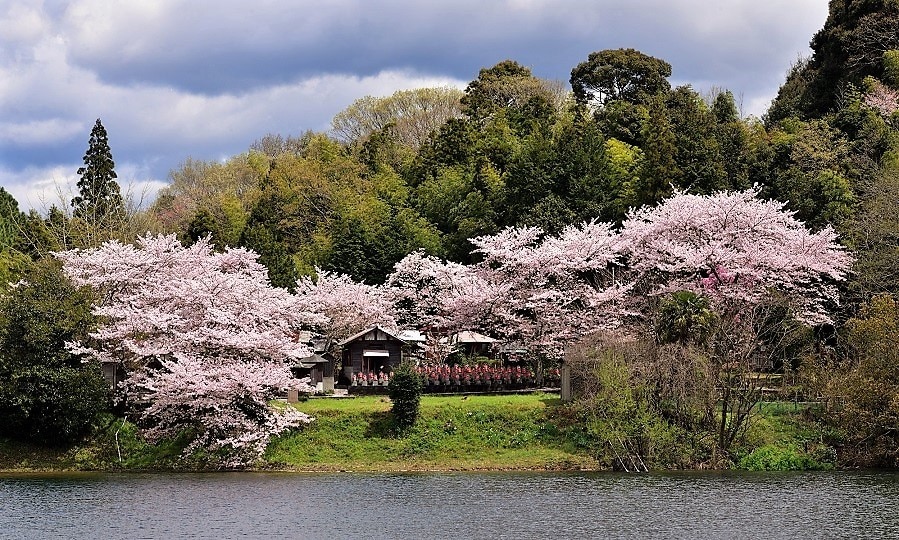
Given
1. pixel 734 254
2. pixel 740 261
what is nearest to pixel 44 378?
pixel 734 254

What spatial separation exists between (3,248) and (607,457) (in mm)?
48378

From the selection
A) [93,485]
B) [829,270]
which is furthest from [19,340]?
[829,270]

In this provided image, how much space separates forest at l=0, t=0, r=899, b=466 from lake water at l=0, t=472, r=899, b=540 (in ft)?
11.7

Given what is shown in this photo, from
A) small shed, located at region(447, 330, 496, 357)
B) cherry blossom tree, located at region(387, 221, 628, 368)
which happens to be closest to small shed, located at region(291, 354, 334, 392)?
cherry blossom tree, located at region(387, 221, 628, 368)

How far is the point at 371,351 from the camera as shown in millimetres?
48875

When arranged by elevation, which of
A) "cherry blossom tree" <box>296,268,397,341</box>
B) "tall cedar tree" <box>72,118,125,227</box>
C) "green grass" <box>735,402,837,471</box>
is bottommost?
"green grass" <box>735,402,837,471</box>

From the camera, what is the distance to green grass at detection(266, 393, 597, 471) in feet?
131

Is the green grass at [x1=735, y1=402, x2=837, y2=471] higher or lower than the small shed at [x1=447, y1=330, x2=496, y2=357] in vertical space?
lower

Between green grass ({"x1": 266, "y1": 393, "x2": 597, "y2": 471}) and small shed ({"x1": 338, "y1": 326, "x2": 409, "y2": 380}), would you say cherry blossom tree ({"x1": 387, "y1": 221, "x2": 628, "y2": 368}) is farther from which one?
green grass ({"x1": 266, "y1": 393, "x2": 597, "y2": 471})

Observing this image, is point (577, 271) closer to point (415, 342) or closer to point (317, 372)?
point (415, 342)

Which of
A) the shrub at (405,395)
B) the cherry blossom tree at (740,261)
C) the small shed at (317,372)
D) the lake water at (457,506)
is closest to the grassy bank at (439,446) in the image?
the shrub at (405,395)

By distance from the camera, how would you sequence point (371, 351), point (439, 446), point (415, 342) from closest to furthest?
point (439, 446) < point (371, 351) < point (415, 342)

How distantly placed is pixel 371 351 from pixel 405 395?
819 cm

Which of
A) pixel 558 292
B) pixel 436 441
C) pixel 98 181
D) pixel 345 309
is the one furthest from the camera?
pixel 98 181
